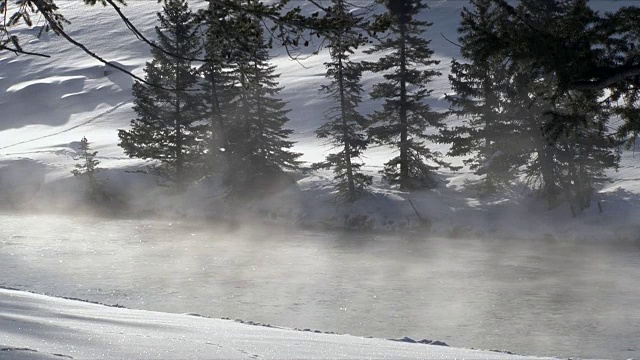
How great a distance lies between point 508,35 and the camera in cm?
1038

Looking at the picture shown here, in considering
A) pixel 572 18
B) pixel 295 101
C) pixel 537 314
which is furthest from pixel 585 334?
pixel 295 101

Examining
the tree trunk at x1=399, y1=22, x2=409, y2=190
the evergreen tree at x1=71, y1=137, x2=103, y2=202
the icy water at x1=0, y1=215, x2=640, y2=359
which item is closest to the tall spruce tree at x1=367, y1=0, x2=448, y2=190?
the tree trunk at x1=399, y1=22, x2=409, y2=190

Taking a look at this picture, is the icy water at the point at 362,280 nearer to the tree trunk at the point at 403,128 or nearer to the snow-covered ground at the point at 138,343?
the tree trunk at the point at 403,128

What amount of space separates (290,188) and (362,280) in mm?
14181

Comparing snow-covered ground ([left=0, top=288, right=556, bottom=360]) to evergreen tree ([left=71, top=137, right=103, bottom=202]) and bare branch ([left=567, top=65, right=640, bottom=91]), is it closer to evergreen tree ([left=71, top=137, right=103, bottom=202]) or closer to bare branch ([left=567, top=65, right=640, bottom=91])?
bare branch ([left=567, top=65, right=640, bottom=91])

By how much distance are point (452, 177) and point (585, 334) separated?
20.6m

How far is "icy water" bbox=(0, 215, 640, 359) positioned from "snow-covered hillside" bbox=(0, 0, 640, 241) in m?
1.39

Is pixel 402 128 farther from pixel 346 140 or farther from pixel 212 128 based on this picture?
pixel 212 128

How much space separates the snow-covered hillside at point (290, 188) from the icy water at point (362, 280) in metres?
1.39

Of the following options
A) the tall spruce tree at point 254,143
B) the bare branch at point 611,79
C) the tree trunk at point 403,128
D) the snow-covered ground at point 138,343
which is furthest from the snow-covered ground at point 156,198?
the bare branch at point 611,79

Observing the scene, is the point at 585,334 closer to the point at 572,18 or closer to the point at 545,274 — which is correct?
the point at 545,274

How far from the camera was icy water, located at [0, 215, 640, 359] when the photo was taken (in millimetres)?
16562

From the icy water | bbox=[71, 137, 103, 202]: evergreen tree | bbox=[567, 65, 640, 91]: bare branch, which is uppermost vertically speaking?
bbox=[567, 65, 640, 91]: bare branch

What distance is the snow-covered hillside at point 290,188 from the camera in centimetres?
3011
